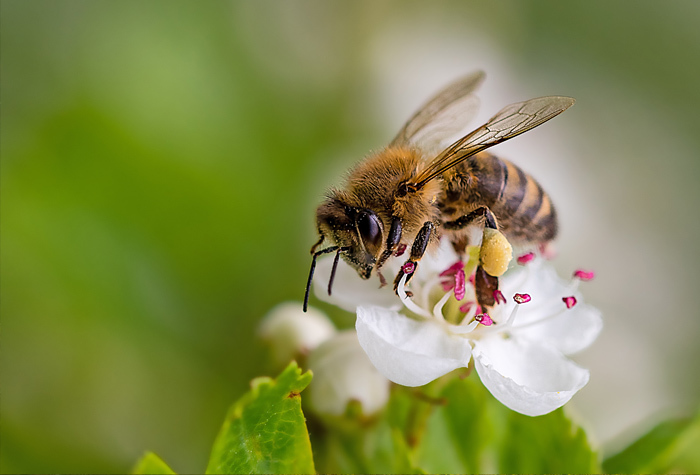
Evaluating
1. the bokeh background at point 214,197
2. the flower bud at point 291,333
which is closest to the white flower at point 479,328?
the flower bud at point 291,333

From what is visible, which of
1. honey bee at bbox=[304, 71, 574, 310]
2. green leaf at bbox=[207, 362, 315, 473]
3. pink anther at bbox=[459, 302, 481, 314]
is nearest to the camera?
green leaf at bbox=[207, 362, 315, 473]

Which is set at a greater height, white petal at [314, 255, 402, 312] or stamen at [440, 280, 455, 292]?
white petal at [314, 255, 402, 312]

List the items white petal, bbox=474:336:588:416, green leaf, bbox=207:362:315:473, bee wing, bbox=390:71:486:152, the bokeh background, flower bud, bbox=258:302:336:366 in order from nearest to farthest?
green leaf, bbox=207:362:315:473 < white petal, bbox=474:336:588:416 < flower bud, bbox=258:302:336:366 < bee wing, bbox=390:71:486:152 < the bokeh background

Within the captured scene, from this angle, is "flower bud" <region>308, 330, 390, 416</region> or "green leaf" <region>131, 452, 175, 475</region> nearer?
"green leaf" <region>131, 452, 175, 475</region>

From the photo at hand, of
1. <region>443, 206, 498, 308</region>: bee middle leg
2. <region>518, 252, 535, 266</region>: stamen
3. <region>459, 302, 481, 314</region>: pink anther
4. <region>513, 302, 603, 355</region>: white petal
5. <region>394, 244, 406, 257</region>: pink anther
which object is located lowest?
<region>513, 302, 603, 355</region>: white petal

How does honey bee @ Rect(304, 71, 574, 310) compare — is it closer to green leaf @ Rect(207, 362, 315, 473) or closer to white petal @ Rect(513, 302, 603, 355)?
white petal @ Rect(513, 302, 603, 355)

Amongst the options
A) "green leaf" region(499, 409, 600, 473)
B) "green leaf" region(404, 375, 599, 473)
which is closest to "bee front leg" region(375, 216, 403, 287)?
"green leaf" region(404, 375, 599, 473)

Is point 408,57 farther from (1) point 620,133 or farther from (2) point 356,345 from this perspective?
(2) point 356,345
